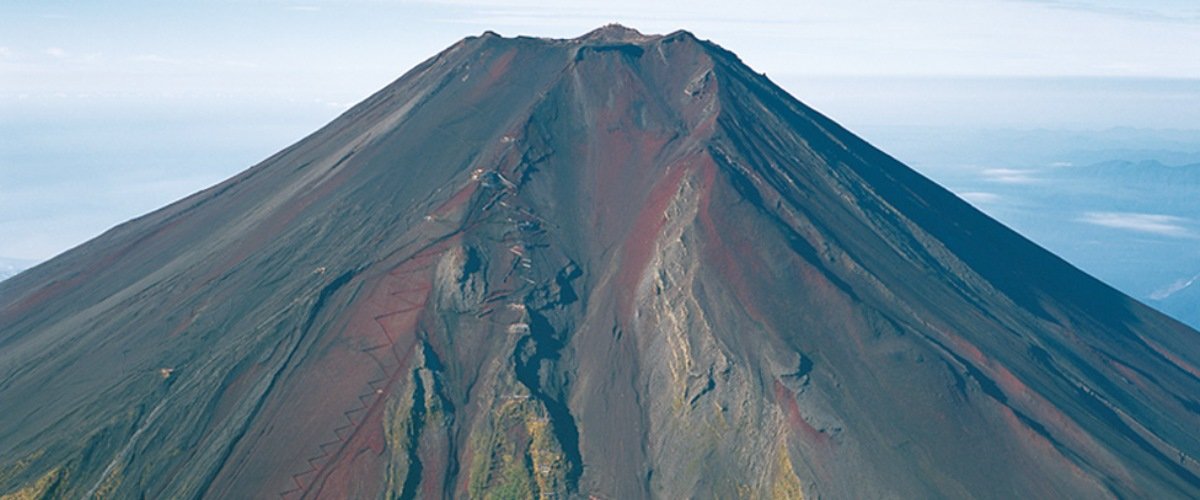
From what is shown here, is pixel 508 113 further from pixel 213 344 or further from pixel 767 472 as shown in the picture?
pixel 767 472

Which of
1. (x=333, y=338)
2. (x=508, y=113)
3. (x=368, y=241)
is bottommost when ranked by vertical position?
(x=333, y=338)

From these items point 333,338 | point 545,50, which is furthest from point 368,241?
point 545,50

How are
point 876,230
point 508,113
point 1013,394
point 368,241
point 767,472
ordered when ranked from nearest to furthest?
point 767,472
point 1013,394
point 368,241
point 876,230
point 508,113

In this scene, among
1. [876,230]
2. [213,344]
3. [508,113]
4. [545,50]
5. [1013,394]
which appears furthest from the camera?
[545,50]

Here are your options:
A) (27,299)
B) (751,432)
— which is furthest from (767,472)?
(27,299)

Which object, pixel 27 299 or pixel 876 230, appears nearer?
pixel 876 230

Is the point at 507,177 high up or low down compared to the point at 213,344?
up
